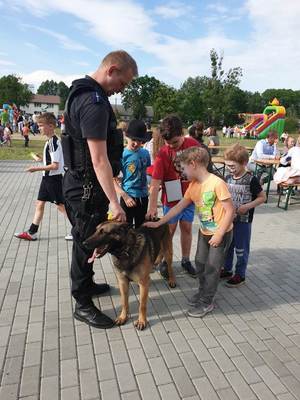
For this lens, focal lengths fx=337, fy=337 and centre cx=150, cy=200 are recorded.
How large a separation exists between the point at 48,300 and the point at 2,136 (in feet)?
66.2

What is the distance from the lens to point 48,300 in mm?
3686

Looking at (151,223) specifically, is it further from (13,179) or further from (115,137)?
(13,179)

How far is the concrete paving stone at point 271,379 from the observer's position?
2531mm

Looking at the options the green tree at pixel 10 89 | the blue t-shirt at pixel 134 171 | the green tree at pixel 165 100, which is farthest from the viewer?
the green tree at pixel 10 89

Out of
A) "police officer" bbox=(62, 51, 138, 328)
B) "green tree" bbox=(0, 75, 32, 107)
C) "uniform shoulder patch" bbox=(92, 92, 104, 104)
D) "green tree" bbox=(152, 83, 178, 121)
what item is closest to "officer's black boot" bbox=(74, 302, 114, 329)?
→ "police officer" bbox=(62, 51, 138, 328)

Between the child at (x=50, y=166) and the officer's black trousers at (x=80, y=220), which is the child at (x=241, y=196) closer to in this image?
the officer's black trousers at (x=80, y=220)

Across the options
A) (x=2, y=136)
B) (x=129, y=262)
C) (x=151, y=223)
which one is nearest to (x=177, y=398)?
(x=129, y=262)

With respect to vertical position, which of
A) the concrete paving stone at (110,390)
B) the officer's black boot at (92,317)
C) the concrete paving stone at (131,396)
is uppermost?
the officer's black boot at (92,317)

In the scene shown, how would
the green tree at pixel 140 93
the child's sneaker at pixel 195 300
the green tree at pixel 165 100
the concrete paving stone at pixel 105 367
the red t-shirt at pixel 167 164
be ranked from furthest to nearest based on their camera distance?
the green tree at pixel 140 93
the green tree at pixel 165 100
the red t-shirt at pixel 167 164
the child's sneaker at pixel 195 300
the concrete paving stone at pixel 105 367

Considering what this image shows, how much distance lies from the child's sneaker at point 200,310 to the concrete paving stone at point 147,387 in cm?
97

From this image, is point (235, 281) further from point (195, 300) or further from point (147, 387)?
point (147, 387)

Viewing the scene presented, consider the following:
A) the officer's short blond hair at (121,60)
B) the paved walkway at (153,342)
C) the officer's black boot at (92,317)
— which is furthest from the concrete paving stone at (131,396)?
the officer's short blond hair at (121,60)

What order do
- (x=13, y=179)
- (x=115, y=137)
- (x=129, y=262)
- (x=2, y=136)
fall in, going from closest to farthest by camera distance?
(x=115, y=137) → (x=129, y=262) → (x=13, y=179) → (x=2, y=136)

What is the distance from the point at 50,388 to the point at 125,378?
556 millimetres
